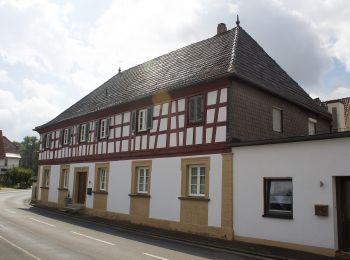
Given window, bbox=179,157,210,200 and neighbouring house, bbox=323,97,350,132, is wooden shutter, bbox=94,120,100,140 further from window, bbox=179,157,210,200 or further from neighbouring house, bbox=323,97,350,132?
neighbouring house, bbox=323,97,350,132

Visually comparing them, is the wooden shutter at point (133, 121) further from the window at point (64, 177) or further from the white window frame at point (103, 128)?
the window at point (64, 177)

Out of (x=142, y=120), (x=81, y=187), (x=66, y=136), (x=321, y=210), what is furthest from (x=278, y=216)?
(x=66, y=136)

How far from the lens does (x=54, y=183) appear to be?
2875 cm

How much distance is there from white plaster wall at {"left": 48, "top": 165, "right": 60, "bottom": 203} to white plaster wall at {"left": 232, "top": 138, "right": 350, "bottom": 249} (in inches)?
681

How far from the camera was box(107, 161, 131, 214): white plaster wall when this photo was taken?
20.5 metres

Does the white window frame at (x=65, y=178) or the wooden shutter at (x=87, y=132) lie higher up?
the wooden shutter at (x=87, y=132)

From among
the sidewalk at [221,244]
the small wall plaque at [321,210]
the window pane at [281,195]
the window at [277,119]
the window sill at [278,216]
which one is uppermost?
the window at [277,119]

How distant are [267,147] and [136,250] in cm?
564

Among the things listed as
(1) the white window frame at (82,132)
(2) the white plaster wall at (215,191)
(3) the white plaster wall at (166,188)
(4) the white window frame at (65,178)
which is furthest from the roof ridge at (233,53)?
(4) the white window frame at (65,178)

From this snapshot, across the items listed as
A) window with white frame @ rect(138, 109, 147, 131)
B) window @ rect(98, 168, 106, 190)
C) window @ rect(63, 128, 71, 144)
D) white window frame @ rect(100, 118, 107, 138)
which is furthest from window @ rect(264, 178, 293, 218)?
window @ rect(63, 128, 71, 144)

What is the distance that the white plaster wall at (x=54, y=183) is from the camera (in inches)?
1112

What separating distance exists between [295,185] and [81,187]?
16137 mm

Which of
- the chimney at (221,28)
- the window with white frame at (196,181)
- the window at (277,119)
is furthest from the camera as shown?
the chimney at (221,28)

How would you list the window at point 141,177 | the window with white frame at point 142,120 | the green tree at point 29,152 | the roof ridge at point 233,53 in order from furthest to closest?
the green tree at point 29,152 < the window with white frame at point 142,120 < the window at point 141,177 < the roof ridge at point 233,53
